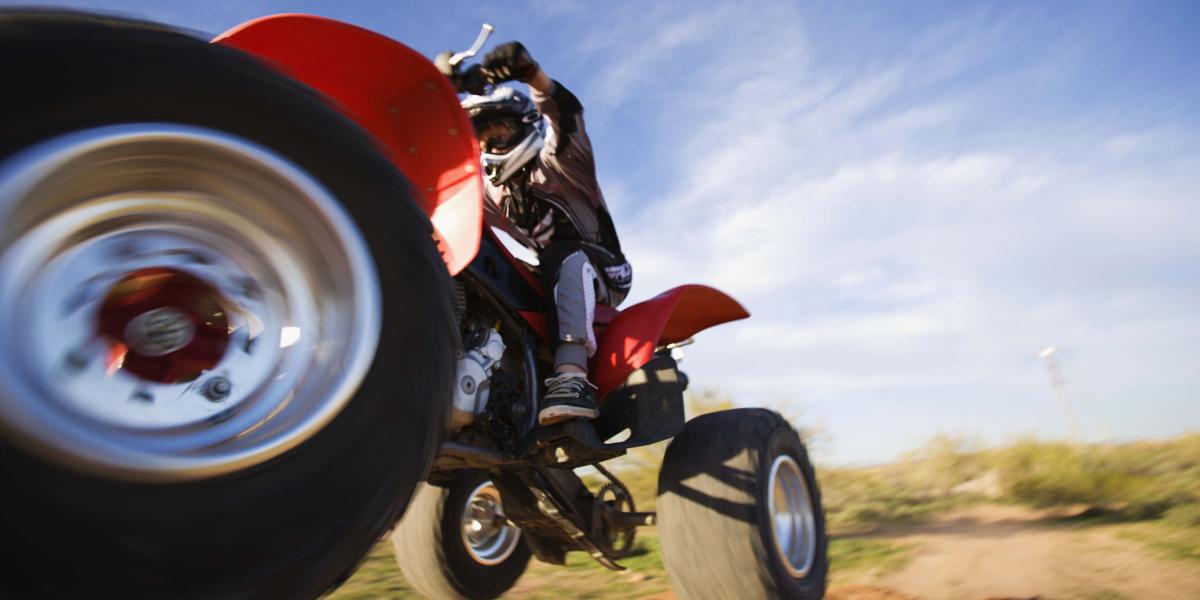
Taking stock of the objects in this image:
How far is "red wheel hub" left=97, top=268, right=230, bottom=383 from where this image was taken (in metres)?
A: 1.18

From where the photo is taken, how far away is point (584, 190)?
9.34ft

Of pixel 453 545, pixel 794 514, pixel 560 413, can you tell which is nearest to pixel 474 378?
pixel 560 413

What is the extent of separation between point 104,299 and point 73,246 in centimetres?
11

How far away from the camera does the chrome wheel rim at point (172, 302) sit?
37.4 inches

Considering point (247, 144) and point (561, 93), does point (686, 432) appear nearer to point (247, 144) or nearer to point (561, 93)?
point (561, 93)

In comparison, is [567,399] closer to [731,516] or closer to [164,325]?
[731,516]

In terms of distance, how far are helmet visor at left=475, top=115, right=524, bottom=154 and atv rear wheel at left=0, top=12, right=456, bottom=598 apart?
134cm

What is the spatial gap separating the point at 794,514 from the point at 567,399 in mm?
1290

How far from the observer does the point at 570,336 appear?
2.43 metres

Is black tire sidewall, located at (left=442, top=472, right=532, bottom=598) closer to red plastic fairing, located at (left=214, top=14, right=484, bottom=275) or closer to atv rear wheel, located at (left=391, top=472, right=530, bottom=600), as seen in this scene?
atv rear wheel, located at (left=391, top=472, right=530, bottom=600)

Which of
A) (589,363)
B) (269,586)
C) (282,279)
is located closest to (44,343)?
(282,279)

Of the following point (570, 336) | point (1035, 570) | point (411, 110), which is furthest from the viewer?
point (1035, 570)

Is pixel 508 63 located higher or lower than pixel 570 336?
higher

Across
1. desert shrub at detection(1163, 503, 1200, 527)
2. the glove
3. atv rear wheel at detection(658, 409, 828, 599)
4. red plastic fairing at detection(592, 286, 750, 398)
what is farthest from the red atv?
desert shrub at detection(1163, 503, 1200, 527)
